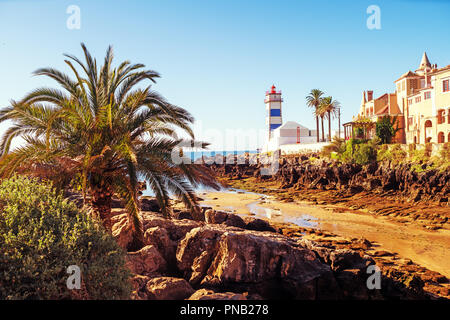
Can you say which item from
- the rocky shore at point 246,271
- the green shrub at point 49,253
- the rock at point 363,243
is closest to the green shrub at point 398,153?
the rock at point 363,243

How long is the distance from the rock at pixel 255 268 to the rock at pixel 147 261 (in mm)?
591

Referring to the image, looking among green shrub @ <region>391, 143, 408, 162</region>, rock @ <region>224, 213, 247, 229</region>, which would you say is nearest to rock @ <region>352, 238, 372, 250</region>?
rock @ <region>224, 213, 247, 229</region>

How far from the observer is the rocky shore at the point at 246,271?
314 inches

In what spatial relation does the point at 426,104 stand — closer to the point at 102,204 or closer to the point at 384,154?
the point at 384,154

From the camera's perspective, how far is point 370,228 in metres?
19.8

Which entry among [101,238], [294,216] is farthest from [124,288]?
[294,216]

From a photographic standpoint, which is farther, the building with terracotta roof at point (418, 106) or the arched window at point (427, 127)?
the arched window at point (427, 127)

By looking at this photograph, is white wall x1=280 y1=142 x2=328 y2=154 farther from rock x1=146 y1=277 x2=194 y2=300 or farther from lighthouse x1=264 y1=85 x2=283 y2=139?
rock x1=146 y1=277 x2=194 y2=300

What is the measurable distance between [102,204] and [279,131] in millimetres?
64269

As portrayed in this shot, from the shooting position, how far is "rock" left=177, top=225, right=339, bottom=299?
8328 mm

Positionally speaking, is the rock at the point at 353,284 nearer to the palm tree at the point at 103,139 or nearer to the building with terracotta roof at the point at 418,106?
the palm tree at the point at 103,139

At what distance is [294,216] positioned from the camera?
24.5 meters
